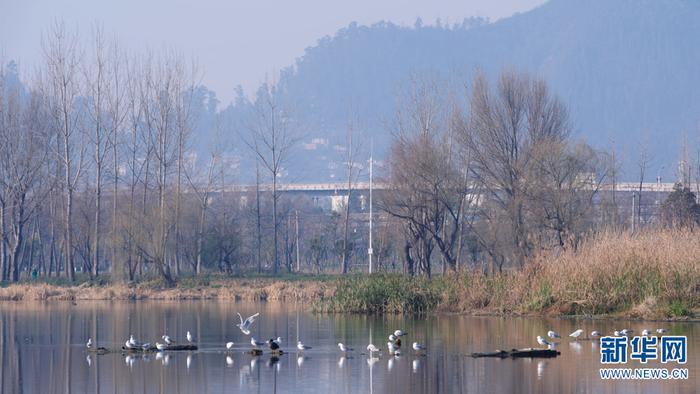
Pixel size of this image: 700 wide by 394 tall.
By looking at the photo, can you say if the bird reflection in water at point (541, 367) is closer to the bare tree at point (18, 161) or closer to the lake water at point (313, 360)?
the lake water at point (313, 360)

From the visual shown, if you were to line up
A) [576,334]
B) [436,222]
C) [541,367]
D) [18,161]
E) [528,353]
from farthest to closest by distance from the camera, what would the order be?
1. [18,161]
2. [436,222]
3. [576,334]
4. [528,353]
5. [541,367]

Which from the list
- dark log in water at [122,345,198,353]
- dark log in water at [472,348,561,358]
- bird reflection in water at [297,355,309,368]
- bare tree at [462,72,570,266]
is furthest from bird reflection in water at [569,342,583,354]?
bare tree at [462,72,570,266]

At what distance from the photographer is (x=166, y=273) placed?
168 ft

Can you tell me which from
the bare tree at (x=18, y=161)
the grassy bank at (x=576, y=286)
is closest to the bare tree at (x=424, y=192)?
the grassy bank at (x=576, y=286)

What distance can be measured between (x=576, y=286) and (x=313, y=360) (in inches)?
458

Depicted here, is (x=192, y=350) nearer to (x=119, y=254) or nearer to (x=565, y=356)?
(x=565, y=356)

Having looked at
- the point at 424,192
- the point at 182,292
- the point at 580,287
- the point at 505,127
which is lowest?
the point at 182,292

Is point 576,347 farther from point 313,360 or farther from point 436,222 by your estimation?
point 436,222

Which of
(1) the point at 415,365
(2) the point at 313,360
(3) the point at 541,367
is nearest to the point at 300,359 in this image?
(2) the point at 313,360

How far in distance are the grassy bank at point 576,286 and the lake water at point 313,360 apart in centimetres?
116

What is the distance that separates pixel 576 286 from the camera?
3102 centimetres

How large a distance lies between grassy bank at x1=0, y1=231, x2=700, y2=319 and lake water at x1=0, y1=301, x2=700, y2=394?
116 cm

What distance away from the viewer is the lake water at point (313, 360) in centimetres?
1805

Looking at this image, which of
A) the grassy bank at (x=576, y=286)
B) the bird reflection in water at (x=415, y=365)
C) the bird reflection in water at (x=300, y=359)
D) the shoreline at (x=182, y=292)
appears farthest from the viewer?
the shoreline at (x=182, y=292)
